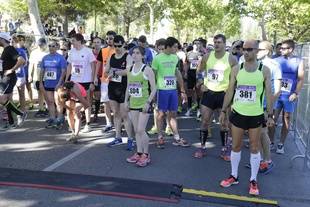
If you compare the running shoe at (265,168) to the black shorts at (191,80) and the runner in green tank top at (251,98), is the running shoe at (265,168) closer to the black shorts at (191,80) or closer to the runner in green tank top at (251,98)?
the runner in green tank top at (251,98)

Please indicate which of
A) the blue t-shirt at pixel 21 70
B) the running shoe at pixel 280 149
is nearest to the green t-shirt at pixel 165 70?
the running shoe at pixel 280 149

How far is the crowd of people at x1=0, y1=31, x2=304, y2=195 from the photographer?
5578 millimetres

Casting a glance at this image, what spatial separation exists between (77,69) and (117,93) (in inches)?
63.1

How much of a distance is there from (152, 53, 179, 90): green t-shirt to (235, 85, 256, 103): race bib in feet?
7.98

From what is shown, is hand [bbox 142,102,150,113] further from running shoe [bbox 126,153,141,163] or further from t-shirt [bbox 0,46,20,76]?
t-shirt [bbox 0,46,20,76]

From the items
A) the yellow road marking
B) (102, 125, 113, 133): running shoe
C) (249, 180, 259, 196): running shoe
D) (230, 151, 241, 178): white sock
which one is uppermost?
(230, 151, 241, 178): white sock

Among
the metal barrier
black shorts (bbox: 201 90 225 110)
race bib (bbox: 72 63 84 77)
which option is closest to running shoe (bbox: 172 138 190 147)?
black shorts (bbox: 201 90 225 110)

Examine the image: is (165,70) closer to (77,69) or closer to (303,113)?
(77,69)

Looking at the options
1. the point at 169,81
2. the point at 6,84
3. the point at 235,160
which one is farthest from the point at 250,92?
the point at 6,84

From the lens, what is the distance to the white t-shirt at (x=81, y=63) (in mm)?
8859

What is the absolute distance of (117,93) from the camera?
7.69 m

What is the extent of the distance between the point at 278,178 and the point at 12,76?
5705mm

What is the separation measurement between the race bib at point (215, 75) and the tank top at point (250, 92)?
1344mm

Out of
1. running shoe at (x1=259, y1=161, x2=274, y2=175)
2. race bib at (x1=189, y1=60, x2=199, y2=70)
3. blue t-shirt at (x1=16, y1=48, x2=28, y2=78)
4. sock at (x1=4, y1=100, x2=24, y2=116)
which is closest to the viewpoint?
running shoe at (x1=259, y1=161, x2=274, y2=175)
